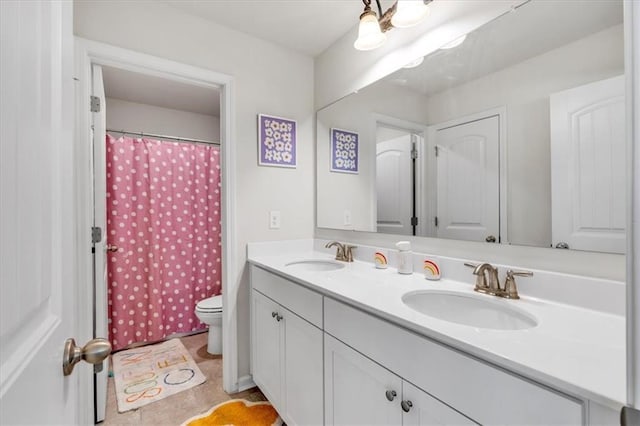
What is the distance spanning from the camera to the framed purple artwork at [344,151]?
76.0 inches

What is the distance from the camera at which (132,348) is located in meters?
2.44

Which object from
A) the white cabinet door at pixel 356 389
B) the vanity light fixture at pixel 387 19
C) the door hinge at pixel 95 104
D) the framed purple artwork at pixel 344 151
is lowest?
the white cabinet door at pixel 356 389

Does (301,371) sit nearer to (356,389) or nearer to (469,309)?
(356,389)

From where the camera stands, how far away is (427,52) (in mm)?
1396

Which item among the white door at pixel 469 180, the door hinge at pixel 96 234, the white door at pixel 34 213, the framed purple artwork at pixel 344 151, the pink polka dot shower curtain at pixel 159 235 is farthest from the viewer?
the pink polka dot shower curtain at pixel 159 235

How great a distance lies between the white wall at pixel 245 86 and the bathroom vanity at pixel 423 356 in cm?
47

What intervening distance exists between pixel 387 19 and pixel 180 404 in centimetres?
240

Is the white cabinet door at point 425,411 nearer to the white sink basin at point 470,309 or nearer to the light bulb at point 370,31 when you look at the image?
the white sink basin at point 470,309

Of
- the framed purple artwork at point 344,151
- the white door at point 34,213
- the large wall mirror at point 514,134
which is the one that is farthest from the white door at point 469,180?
the white door at point 34,213

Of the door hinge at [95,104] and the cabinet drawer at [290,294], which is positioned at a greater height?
the door hinge at [95,104]

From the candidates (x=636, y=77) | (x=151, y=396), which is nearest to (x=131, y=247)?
(x=151, y=396)

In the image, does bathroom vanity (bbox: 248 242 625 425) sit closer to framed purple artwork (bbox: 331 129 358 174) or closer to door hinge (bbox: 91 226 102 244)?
framed purple artwork (bbox: 331 129 358 174)

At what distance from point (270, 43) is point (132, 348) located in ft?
8.87

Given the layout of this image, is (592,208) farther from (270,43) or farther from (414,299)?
(270,43)
